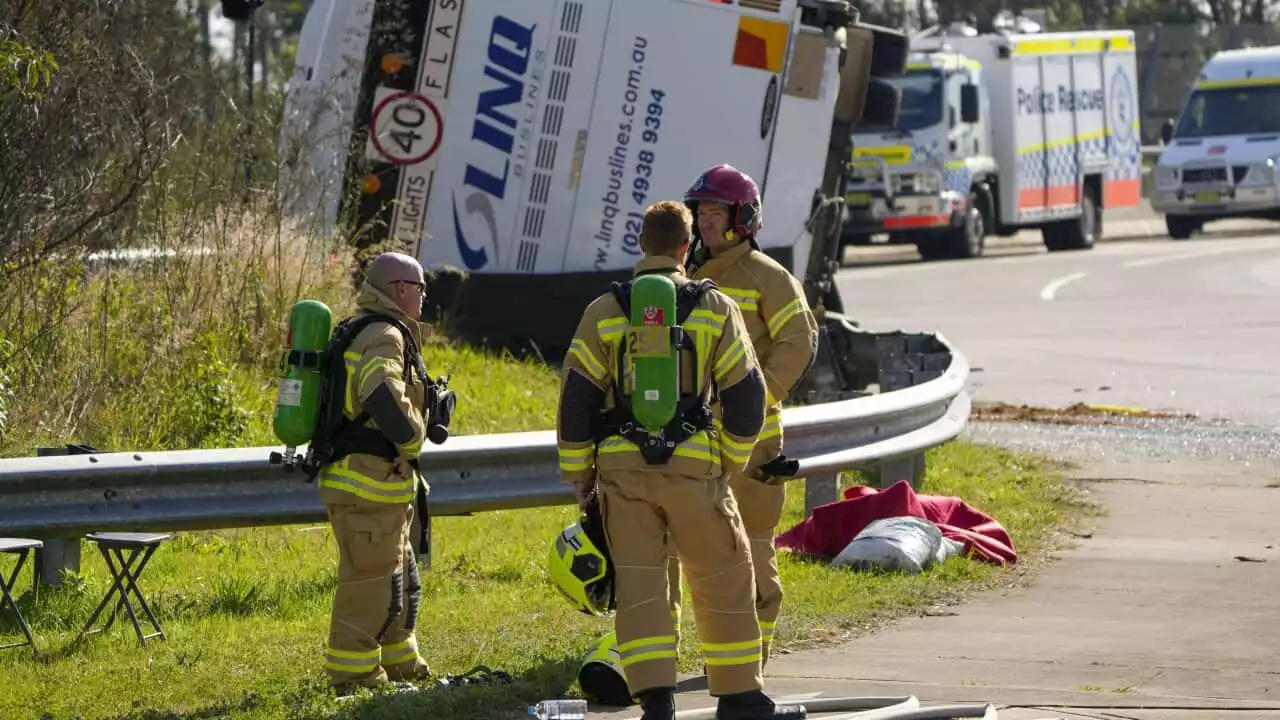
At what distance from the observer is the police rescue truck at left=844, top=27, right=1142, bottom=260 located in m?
28.8

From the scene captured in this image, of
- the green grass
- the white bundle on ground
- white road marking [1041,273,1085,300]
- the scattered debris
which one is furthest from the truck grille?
the white bundle on ground

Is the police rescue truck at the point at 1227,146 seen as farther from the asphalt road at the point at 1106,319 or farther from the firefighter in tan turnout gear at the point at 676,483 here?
the firefighter in tan turnout gear at the point at 676,483

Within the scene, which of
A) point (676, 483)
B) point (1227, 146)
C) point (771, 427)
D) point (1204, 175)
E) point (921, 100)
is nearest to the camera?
point (676, 483)

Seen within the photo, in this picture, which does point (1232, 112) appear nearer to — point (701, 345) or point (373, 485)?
point (373, 485)

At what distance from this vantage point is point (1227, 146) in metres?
33.7

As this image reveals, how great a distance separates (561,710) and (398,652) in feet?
2.85

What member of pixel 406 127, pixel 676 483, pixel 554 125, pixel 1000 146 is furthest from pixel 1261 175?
pixel 676 483

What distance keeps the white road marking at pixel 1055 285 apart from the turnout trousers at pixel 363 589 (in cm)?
1735

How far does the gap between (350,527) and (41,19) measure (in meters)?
5.42

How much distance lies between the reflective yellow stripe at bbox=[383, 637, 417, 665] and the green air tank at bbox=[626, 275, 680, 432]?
140 centimetres

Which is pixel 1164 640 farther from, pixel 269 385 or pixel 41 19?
pixel 41 19

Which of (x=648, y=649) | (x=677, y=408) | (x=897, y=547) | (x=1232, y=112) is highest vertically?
(x=1232, y=112)

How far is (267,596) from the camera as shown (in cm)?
862

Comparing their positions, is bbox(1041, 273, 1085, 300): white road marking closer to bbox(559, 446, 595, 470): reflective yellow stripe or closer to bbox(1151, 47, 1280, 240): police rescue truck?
bbox(1151, 47, 1280, 240): police rescue truck
